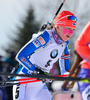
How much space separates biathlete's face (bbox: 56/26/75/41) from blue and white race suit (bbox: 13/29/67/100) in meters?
0.11

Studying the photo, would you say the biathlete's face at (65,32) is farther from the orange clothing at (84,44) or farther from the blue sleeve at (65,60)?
the orange clothing at (84,44)

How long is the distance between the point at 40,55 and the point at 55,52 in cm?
28

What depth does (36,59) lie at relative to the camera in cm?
389

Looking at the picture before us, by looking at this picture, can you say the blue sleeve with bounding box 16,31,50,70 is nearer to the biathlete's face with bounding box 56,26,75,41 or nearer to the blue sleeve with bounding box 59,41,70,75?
the biathlete's face with bounding box 56,26,75,41

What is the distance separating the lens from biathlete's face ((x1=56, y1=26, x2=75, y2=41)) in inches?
149

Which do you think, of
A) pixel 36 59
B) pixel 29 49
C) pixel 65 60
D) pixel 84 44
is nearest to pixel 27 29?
pixel 65 60

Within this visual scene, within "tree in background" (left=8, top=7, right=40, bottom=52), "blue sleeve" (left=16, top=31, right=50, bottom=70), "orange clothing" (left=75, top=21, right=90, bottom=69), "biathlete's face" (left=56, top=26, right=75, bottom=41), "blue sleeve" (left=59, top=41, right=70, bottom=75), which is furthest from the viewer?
"tree in background" (left=8, top=7, right=40, bottom=52)

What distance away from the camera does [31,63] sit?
3697 millimetres

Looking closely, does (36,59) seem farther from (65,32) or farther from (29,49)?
(65,32)

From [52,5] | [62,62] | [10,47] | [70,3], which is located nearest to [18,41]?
[10,47]

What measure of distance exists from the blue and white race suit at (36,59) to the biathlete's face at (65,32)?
0.11 meters

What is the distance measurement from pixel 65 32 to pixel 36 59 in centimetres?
65

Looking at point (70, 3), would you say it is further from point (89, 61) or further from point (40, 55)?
point (89, 61)

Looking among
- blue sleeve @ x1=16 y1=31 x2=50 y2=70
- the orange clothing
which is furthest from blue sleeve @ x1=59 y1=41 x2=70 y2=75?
the orange clothing
